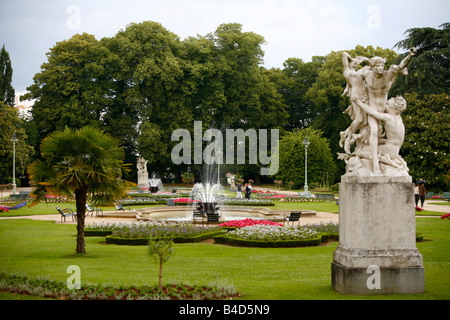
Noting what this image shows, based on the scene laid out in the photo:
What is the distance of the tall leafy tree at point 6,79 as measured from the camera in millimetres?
50722

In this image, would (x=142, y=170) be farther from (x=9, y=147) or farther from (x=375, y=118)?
(x=375, y=118)

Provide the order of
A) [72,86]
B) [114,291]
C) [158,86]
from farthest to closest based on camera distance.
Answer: [158,86]
[72,86]
[114,291]

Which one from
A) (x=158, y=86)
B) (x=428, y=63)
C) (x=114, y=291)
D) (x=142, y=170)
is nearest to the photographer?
(x=114, y=291)

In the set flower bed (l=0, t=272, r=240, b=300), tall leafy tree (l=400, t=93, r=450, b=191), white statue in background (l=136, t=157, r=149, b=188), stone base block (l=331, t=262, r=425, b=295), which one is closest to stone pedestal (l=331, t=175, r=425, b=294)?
stone base block (l=331, t=262, r=425, b=295)

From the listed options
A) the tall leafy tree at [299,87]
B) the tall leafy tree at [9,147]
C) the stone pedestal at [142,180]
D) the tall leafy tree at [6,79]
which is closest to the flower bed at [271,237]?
the tall leafy tree at [9,147]

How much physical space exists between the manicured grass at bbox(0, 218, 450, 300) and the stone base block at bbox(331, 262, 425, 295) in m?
0.17

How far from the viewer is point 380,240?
7.39m

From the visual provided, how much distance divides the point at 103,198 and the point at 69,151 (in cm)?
152

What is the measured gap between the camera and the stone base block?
726 centimetres

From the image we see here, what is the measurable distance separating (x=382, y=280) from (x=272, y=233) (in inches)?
292

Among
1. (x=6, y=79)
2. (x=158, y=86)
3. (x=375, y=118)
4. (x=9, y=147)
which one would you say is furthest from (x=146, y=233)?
(x=6, y=79)

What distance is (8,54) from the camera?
171 feet

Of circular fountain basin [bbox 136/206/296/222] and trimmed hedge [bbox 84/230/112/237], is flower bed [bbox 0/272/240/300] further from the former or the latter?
circular fountain basin [bbox 136/206/296/222]
